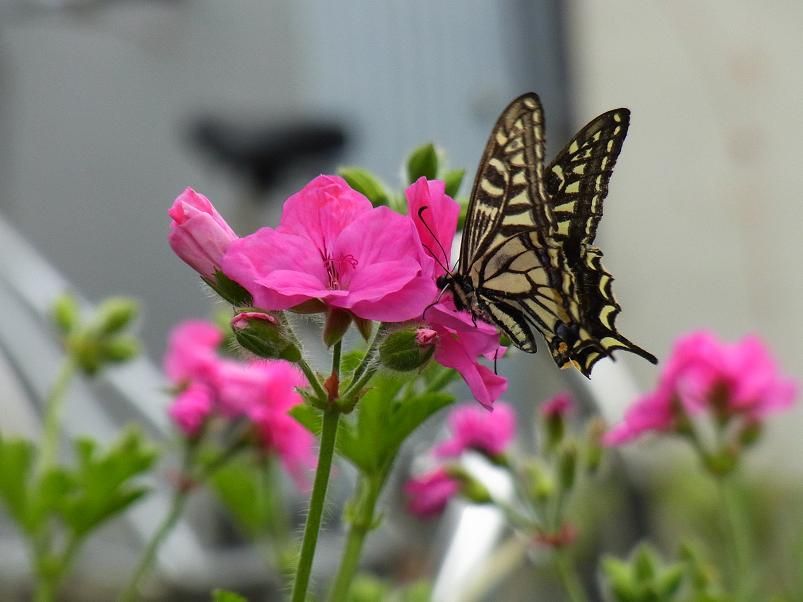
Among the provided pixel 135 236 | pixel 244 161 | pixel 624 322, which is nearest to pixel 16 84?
pixel 135 236

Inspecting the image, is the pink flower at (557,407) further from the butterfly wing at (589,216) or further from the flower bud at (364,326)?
the flower bud at (364,326)

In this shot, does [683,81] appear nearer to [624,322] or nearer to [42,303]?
[624,322]

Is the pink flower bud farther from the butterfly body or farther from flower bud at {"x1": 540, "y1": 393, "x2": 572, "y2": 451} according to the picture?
flower bud at {"x1": 540, "y1": 393, "x2": 572, "y2": 451}

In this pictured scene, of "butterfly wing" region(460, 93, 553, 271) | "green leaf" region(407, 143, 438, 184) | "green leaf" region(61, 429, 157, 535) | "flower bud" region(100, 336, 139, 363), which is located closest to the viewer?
"butterfly wing" region(460, 93, 553, 271)

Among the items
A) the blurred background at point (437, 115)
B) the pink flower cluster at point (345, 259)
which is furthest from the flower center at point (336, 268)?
the blurred background at point (437, 115)

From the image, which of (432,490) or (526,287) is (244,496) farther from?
(526,287)

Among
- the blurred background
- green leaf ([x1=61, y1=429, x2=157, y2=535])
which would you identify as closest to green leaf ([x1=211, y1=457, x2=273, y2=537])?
green leaf ([x1=61, y1=429, x2=157, y2=535])
